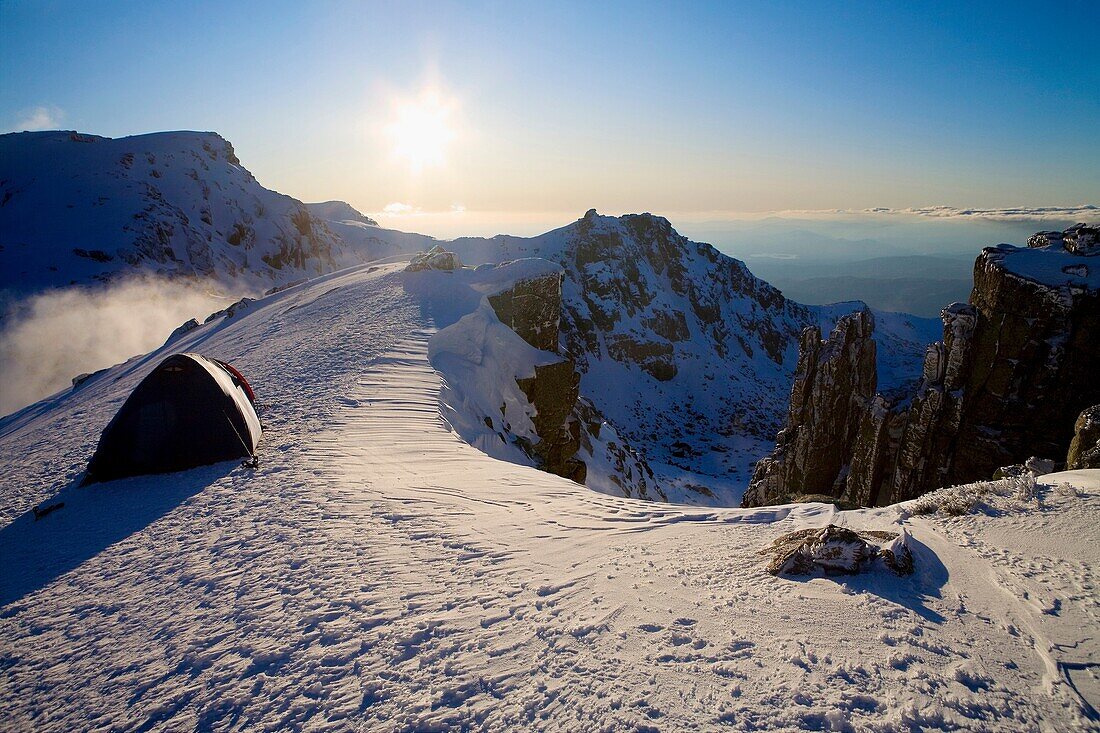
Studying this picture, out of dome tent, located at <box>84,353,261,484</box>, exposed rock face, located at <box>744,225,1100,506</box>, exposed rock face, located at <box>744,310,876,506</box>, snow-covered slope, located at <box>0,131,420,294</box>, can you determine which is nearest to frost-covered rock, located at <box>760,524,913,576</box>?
dome tent, located at <box>84,353,261,484</box>

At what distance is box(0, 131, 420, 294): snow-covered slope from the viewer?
6319 cm

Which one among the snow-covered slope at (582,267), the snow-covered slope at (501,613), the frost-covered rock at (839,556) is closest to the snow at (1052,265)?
the snow-covered slope at (501,613)

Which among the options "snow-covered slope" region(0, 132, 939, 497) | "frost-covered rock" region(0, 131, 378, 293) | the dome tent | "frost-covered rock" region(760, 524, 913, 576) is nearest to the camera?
"frost-covered rock" region(760, 524, 913, 576)

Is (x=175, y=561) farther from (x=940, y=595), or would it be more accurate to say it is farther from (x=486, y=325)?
(x=486, y=325)

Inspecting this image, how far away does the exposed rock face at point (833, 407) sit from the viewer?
28.3 metres

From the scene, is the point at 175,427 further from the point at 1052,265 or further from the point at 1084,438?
the point at 1052,265

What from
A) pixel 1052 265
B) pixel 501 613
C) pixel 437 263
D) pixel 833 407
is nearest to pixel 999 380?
pixel 1052 265

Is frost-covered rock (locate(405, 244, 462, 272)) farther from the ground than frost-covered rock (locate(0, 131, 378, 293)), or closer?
closer

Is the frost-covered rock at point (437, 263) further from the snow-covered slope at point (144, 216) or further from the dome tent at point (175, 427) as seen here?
the snow-covered slope at point (144, 216)

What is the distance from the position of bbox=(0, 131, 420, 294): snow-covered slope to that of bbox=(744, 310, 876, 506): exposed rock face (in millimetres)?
82664

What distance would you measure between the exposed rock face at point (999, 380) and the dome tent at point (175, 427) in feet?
92.6

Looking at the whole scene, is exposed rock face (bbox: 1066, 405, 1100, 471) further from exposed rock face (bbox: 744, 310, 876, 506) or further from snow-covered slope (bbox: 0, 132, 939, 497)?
snow-covered slope (bbox: 0, 132, 939, 497)

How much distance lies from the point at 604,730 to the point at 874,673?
2.89 m

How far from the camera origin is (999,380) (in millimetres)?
20922
